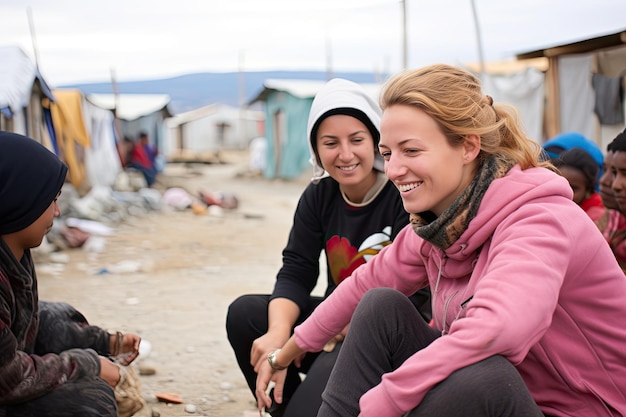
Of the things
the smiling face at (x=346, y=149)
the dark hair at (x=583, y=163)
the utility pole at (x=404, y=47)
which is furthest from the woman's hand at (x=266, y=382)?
the utility pole at (x=404, y=47)

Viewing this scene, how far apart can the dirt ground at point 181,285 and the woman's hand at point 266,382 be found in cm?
52

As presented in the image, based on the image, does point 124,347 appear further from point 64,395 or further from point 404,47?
point 404,47

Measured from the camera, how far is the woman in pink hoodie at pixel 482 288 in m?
1.47

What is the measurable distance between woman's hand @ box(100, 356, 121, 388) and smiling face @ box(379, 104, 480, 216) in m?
1.15

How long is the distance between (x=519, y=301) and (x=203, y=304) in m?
3.98

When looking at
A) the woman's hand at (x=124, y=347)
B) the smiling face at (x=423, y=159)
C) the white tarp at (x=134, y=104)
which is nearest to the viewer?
the smiling face at (x=423, y=159)

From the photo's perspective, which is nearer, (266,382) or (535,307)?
(535,307)

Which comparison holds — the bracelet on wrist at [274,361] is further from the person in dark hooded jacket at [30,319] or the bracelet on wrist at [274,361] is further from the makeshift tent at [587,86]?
the makeshift tent at [587,86]

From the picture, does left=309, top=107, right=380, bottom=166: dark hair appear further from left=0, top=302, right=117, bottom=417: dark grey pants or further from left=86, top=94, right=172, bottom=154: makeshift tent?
left=86, top=94, right=172, bottom=154: makeshift tent

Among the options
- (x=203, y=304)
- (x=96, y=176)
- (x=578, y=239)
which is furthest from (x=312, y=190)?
(x=96, y=176)

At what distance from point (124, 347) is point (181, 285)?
348cm

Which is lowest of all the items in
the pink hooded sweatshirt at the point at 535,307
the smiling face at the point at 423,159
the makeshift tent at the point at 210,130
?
the makeshift tent at the point at 210,130

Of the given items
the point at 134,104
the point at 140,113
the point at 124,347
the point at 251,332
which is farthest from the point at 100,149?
the point at 251,332

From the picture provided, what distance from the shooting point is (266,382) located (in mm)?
2363
